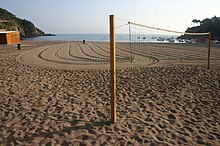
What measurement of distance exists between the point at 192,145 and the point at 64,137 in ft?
7.40

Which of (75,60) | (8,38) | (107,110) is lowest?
(107,110)

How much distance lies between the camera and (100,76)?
8844 millimetres

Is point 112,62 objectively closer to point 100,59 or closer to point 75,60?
point 75,60

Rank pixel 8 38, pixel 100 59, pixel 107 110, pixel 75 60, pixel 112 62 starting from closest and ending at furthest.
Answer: pixel 112 62, pixel 107 110, pixel 75 60, pixel 100 59, pixel 8 38

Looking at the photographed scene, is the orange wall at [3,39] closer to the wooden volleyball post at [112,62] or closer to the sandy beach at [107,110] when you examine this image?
the sandy beach at [107,110]

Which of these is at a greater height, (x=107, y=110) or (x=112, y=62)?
(x=112, y=62)

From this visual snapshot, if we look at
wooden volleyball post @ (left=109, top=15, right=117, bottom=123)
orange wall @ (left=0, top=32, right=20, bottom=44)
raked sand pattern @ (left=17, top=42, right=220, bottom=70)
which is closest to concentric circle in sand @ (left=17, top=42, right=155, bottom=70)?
raked sand pattern @ (left=17, top=42, right=220, bottom=70)

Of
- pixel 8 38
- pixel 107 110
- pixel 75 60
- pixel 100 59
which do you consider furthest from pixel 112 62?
pixel 8 38

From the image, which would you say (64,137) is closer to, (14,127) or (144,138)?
(14,127)

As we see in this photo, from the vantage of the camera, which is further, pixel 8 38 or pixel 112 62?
pixel 8 38

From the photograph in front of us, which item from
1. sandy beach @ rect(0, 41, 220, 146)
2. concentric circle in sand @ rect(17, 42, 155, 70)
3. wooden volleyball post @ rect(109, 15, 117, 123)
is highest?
wooden volleyball post @ rect(109, 15, 117, 123)

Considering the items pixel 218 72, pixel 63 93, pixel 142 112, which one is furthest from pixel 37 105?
pixel 218 72

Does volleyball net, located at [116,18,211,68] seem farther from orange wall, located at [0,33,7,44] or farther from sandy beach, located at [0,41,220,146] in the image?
orange wall, located at [0,33,7,44]

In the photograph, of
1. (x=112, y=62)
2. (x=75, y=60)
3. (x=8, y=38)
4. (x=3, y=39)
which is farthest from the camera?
(x=8, y=38)
